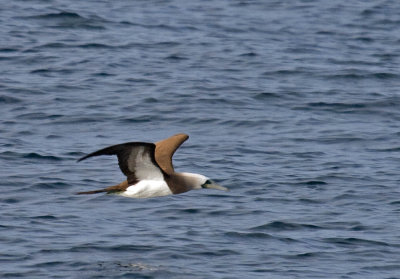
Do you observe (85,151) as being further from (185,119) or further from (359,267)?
(359,267)

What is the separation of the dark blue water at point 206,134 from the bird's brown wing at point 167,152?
0.89 m

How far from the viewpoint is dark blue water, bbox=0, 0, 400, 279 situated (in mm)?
12672

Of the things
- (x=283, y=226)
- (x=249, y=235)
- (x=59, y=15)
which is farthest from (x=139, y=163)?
(x=59, y=15)

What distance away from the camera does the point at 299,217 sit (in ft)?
45.9

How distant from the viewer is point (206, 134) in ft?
58.1

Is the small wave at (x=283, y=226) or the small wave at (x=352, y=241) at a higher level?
the small wave at (x=283, y=226)

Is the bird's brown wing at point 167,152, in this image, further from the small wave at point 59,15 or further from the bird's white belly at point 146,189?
the small wave at point 59,15

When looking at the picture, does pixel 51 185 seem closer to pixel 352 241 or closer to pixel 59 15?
pixel 352 241

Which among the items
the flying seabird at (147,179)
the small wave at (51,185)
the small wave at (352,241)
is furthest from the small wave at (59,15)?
the small wave at (352,241)

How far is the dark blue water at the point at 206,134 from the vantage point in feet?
41.6

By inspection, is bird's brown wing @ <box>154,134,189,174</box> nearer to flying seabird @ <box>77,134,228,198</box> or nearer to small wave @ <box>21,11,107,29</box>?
flying seabird @ <box>77,134,228,198</box>

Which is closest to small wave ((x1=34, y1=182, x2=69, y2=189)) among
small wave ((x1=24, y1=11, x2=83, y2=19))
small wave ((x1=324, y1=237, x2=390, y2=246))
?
small wave ((x1=324, y1=237, x2=390, y2=246))

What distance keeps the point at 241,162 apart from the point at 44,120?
12.7 feet

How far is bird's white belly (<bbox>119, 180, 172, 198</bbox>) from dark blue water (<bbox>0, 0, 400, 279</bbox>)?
803 millimetres
